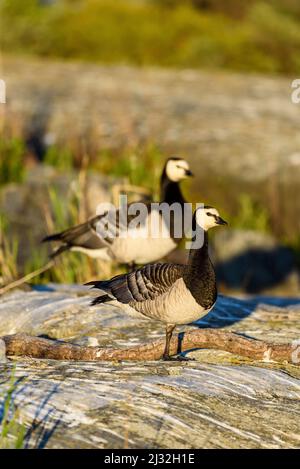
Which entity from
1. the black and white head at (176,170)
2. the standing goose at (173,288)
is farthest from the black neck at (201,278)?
the black and white head at (176,170)

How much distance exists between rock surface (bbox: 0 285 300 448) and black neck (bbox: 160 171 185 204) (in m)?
3.19

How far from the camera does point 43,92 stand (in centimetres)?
1864

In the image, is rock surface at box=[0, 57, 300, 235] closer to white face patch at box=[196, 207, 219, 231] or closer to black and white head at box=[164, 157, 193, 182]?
black and white head at box=[164, 157, 193, 182]

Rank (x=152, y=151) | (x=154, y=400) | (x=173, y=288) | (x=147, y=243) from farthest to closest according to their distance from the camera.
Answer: (x=152, y=151) → (x=147, y=243) → (x=173, y=288) → (x=154, y=400)

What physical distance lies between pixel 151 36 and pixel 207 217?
21821 mm

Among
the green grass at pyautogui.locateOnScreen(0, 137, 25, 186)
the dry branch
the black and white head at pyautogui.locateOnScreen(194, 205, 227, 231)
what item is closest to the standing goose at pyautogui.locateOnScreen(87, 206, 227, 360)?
the black and white head at pyautogui.locateOnScreen(194, 205, 227, 231)

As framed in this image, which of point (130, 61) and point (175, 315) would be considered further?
point (130, 61)

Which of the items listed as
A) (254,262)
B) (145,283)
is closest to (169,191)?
(145,283)

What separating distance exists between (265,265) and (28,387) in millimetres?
9362

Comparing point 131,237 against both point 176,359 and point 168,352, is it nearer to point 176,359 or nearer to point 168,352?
point 168,352

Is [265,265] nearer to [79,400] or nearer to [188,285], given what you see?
[188,285]

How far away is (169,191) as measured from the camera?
10.8 m

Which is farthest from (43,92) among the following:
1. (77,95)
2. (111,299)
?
(111,299)

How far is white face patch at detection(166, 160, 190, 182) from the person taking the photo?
1080 cm
